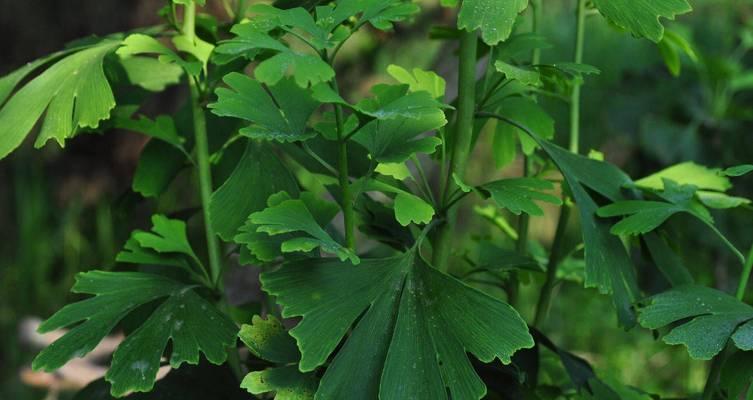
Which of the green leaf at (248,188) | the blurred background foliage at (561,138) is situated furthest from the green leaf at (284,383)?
the blurred background foliage at (561,138)

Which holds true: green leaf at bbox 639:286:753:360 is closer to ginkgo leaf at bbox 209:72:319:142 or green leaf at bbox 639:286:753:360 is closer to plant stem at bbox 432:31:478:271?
plant stem at bbox 432:31:478:271

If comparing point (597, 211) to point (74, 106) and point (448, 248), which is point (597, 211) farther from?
point (74, 106)

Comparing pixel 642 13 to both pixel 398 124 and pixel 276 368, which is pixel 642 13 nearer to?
pixel 398 124

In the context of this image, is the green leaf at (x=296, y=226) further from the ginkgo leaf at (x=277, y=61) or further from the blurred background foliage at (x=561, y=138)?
the blurred background foliage at (x=561, y=138)

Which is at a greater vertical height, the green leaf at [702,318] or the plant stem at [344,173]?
the plant stem at [344,173]

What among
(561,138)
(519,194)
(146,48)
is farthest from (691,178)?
(561,138)

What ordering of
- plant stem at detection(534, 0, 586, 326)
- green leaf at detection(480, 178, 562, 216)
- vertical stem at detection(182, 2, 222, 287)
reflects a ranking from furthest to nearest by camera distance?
plant stem at detection(534, 0, 586, 326), vertical stem at detection(182, 2, 222, 287), green leaf at detection(480, 178, 562, 216)

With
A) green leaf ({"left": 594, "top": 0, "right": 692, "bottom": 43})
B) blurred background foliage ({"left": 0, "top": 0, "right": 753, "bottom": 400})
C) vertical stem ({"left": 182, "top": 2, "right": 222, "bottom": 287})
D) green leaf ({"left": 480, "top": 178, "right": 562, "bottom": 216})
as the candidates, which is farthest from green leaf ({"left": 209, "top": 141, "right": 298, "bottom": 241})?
blurred background foliage ({"left": 0, "top": 0, "right": 753, "bottom": 400})

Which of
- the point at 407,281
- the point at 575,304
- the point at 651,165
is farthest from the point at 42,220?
the point at 407,281
